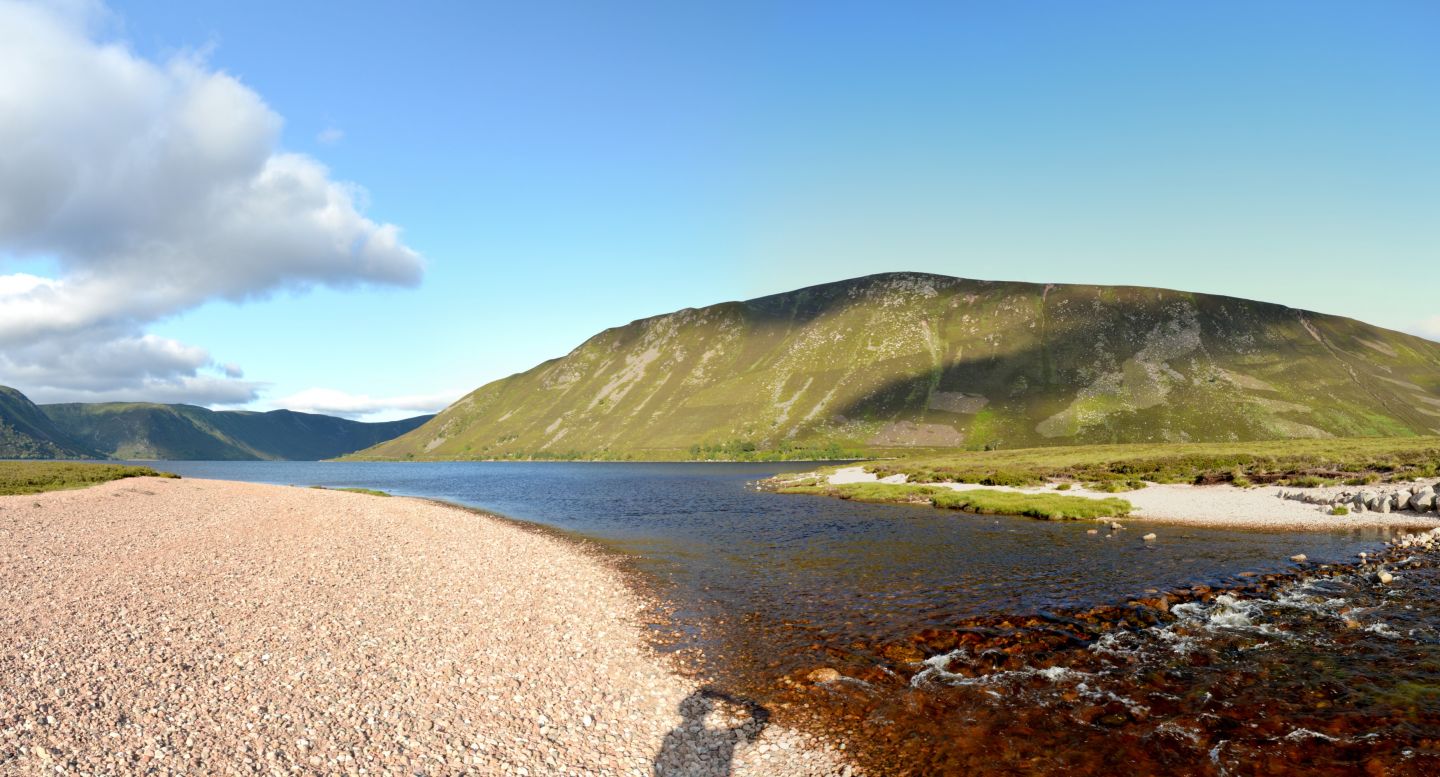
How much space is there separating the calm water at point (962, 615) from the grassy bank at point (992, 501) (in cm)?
378

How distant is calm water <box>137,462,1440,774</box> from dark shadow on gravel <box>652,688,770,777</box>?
140cm

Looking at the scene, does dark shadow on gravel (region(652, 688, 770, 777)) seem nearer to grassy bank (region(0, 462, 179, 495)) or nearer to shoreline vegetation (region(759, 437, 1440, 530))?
shoreline vegetation (region(759, 437, 1440, 530))

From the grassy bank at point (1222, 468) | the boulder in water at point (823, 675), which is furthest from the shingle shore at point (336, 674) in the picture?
the grassy bank at point (1222, 468)

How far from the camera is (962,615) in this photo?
2664 cm

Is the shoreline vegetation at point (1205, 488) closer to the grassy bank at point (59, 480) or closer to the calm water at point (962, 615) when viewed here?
the calm water at point (962, 615)

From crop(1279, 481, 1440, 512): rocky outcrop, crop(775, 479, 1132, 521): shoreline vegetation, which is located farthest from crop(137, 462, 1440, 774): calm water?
crop(1279, 481, 1440, 512): rocky outcrop

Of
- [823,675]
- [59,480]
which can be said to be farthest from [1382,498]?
[59,480]

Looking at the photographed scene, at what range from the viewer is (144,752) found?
40.9 feet

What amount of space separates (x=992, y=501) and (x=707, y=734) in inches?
2104

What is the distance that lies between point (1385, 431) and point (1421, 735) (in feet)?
889

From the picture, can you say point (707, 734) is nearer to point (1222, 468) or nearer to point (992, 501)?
point (992, 501)

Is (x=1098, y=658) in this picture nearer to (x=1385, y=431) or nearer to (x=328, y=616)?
(x=328, y=616)

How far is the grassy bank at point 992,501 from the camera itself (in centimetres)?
5516

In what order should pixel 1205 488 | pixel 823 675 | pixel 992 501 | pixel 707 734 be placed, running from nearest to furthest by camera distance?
pixel 707 734 < pixel 823 675 < pixel 992 501 < pixel 1205 488
